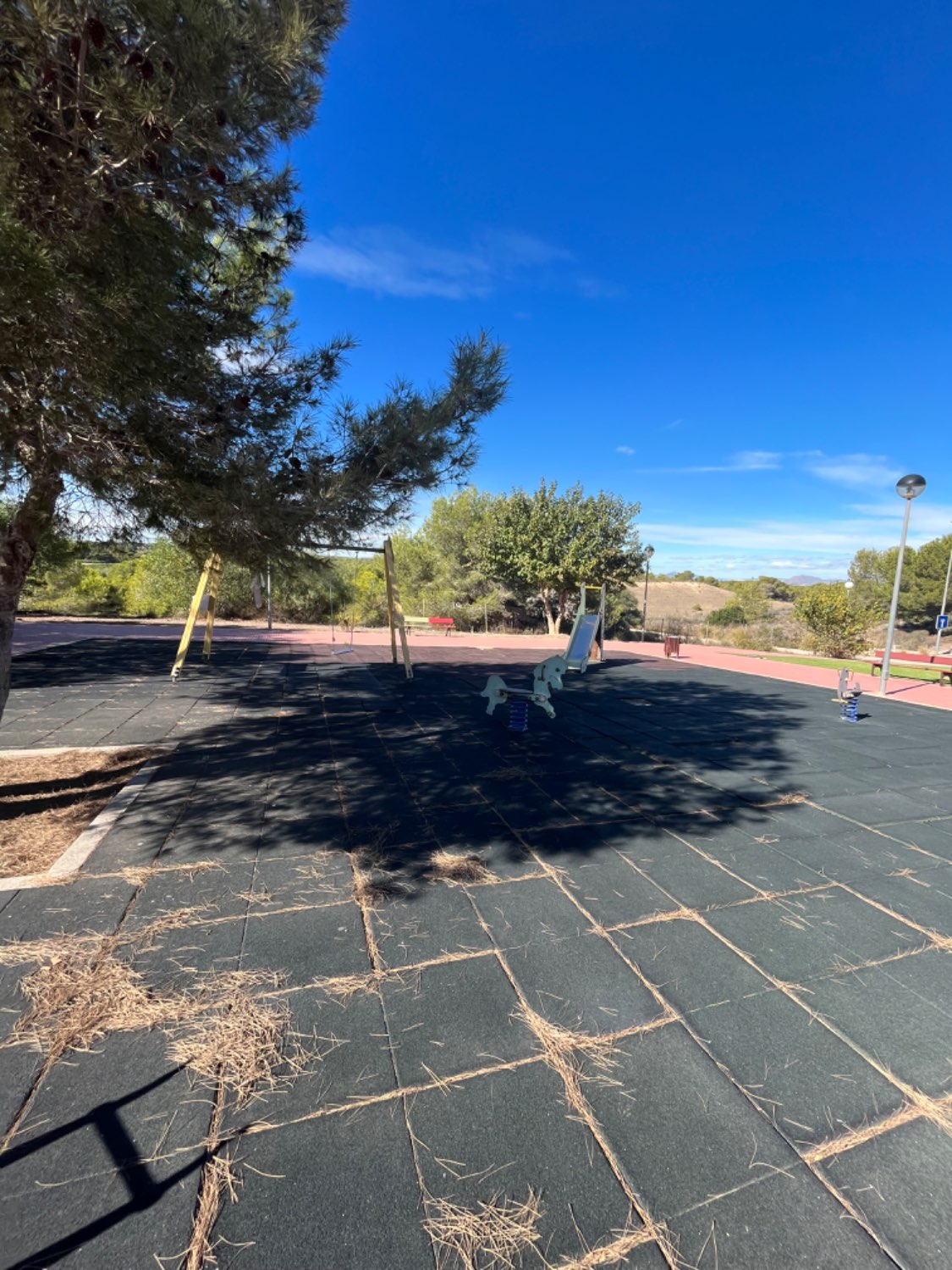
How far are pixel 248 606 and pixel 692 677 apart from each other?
14.7m

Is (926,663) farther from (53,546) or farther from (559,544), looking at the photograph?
(53,546)

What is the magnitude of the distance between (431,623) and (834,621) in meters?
13.4

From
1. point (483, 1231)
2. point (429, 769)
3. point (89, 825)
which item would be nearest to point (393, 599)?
point (429, 769)

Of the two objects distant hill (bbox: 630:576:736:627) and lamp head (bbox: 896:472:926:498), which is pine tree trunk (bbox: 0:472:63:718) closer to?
lamp head (bbox: 896:472:926:498)

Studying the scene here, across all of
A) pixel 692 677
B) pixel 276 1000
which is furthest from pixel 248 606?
pixel 276 1000

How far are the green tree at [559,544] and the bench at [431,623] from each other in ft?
11.2

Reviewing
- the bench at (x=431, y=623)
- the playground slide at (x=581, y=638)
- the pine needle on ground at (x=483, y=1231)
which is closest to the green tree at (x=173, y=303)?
the pine needle on ground at (x=483, y=1231)

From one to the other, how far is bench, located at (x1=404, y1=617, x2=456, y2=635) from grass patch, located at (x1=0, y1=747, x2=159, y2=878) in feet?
43.6

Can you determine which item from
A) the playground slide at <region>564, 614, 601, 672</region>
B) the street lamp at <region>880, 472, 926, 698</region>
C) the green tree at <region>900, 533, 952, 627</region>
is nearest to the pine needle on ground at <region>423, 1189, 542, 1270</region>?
the playground slide at <region>564, 614, 601, 672</region>

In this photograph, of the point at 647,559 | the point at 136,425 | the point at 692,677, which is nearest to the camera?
the point at 136,425

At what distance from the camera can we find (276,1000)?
194 centimetres

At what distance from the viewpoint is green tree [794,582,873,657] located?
60.7 ft

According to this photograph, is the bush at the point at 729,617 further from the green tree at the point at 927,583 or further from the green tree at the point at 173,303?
the green tree at the point at 173,303

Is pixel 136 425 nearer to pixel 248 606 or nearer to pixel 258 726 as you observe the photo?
pixel 258 726
